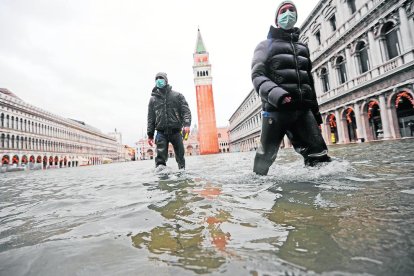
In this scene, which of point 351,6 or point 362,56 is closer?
point 362,56

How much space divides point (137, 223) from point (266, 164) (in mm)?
1876

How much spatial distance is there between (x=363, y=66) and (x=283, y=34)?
15540 millimetres

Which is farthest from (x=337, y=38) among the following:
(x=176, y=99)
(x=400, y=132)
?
(x=176, y=99)

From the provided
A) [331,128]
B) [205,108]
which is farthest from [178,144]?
[205,108]

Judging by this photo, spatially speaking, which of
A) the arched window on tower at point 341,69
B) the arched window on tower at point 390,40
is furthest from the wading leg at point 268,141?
the arched window on tower at point 341,69

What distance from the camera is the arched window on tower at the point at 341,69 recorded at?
55.2 feet

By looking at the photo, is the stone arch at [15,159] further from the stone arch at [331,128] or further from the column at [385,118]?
the column at [385,118]

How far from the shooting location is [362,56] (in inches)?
588

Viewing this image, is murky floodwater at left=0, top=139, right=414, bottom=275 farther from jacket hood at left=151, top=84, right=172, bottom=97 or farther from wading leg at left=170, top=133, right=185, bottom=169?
jacket hood at left=151, top=84, right=172, bottom=97

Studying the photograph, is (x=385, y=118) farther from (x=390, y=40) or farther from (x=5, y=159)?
(x=5, y=159)

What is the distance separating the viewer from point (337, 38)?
1641 cm

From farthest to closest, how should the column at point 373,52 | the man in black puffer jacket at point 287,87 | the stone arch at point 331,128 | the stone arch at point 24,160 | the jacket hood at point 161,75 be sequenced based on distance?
the stone arch at point 24,160 → the stone arch at point 331,128 → the column at point 373,52 → the jacket hood at point 161,75 → the man in black puffer jacket at point 287,87

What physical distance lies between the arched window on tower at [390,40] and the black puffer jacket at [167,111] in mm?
13013

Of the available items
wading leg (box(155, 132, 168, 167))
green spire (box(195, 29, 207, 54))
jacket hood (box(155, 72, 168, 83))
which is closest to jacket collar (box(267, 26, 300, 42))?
jacket hood (box(155, 72, 168, 83))
